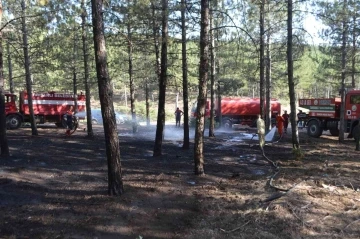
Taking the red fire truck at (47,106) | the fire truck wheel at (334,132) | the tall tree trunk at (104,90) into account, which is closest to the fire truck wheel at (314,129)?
the fire truck wheel at (334,132)

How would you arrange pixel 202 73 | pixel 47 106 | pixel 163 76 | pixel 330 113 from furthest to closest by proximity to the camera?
pixel 47 106, pixel 330 113, pixel 163 76, pixel 202 73

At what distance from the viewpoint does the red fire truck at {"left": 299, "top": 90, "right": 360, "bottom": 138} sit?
18984mm

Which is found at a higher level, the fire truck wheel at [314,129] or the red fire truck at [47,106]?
the red fire truck at [47,106]

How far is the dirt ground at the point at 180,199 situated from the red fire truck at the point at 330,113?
23.1 feet

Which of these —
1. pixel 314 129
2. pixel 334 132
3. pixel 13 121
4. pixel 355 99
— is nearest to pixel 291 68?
pixel 355 99

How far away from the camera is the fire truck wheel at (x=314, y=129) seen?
2102 centimetres

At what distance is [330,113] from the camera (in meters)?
20.5

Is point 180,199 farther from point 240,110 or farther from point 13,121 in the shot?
point 240,110

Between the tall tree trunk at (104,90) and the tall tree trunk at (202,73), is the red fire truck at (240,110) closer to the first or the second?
the tall tree trunk at (202,73)

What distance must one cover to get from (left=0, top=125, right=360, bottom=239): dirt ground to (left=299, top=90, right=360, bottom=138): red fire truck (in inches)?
277

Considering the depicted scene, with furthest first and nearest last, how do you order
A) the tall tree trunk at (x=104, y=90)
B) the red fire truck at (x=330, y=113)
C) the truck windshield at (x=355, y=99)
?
the red fire truck at (x=330, y=113) → the truck windshield at (x=355, y=99) → the tall tree trunk at (x=104, y=90)

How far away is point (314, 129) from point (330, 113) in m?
1.44

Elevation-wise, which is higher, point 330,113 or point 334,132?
point 330,113

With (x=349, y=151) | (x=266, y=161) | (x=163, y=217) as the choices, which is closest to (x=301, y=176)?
(x=266, y=161)
